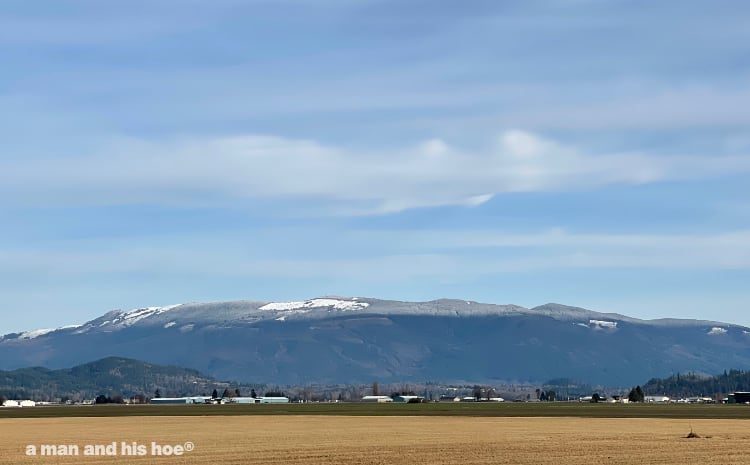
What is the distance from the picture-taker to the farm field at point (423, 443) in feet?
245

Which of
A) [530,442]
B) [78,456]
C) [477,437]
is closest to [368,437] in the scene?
[477,437]

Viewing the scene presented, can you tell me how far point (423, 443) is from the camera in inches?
3620

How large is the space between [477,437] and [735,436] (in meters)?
23.4

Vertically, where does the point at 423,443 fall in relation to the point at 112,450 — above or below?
below

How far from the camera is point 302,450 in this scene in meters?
83.6

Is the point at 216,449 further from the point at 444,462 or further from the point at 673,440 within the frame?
the point at 673,440

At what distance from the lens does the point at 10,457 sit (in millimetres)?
77062

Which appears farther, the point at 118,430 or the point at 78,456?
the point at 118,430

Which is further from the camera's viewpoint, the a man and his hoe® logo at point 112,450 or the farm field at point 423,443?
the a man and his hoe® logo at point 112,450

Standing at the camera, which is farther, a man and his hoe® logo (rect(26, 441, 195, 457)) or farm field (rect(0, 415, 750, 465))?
a man and his hoe® logo (rect(26, 441, 195, 457))

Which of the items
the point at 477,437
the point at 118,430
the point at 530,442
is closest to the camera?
the point at 530,442

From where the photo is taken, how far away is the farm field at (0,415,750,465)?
74.6 meters

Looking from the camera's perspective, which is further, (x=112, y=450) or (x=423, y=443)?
(x=423, y=443)

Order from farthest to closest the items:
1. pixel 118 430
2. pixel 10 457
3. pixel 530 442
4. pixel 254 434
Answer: pixel 118 430, pixel 254 434, pixel 530 442, pixel 10 457
